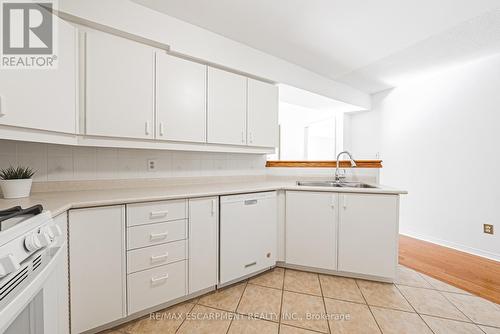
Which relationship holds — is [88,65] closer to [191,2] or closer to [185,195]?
[191,2]

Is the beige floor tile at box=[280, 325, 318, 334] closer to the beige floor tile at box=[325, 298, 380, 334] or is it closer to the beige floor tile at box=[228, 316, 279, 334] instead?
the beige floor tile at box=[228, 316, 279, 334]

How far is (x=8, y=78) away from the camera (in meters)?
1.07

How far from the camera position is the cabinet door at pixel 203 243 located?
1567 millimetres

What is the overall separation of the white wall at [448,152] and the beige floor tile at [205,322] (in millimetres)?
3094

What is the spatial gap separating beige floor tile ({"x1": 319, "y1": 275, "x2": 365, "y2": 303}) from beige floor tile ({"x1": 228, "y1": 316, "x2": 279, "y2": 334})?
57 cm

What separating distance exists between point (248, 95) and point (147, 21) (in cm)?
104

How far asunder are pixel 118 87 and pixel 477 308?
309cm

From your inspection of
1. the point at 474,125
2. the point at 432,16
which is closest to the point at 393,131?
the point at 474,125

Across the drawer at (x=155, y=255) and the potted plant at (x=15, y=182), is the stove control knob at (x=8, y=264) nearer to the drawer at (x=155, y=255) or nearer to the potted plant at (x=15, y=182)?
the drawer at (x=155, y=255)

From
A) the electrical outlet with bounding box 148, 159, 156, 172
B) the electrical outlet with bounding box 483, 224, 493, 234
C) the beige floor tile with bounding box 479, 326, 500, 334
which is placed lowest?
the beige floor tile with bounding box 479, 326, 500, 334

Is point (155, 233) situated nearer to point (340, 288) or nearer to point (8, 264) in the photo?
point (8, 264)

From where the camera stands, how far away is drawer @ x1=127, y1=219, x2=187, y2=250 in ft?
4.39

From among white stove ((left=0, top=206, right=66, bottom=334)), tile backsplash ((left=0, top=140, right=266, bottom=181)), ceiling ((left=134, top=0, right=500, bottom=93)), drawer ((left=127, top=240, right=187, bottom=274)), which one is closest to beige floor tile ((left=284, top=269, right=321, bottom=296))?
drawer ((left=127, top=240, right=187, bottom=274))

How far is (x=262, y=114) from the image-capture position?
7.58 ft
